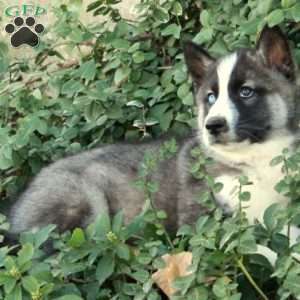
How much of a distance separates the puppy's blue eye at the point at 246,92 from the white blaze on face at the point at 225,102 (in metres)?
0.07

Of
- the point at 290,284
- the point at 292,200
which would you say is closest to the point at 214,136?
the point at 292,200

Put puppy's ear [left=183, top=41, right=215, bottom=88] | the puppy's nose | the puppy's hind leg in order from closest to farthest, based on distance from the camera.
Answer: the puppy's nose, the puppy's hind leg, puppy's ear [left=183, top=41, right=215, bottom=88]

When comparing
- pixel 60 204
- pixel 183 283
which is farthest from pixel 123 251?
pixel 60 204

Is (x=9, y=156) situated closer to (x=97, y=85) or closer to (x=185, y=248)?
(x=97, y=85)

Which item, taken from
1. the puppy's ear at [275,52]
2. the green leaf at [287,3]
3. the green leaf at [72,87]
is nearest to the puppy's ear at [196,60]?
the puppy's ear at [275,52]

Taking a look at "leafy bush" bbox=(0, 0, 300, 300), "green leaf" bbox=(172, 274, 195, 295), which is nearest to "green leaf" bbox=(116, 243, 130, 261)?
"leafy bush" bbox=(0, 0, 300, 300)

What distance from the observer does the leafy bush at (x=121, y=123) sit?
365 centimetres

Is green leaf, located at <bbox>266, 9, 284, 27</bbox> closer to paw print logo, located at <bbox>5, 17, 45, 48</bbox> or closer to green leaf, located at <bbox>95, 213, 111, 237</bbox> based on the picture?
green leaf, located at <bbox>95, 213, 111, 237</bbox>

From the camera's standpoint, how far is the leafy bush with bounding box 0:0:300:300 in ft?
12.0

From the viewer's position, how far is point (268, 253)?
3732mm

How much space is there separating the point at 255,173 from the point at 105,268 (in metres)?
1.05

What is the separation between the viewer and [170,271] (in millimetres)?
3820

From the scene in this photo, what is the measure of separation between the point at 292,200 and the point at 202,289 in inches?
20.0

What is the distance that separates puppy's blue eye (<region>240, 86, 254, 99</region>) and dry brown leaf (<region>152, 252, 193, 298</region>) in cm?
102
